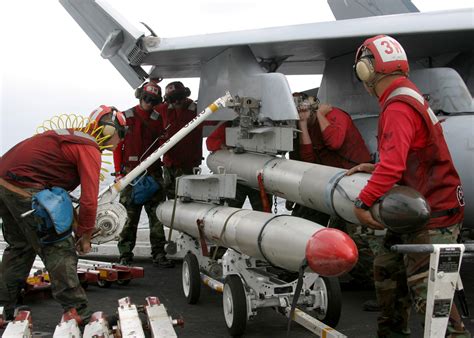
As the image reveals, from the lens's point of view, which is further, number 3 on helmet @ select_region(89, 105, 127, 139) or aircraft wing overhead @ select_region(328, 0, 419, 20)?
aircraft wing overhead @ select_region(328, 0, 419, 20)

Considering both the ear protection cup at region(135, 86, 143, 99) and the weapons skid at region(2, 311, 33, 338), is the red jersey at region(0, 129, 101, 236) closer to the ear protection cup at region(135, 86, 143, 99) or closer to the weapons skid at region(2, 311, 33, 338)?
the weapons skid at region(2, 311, 33, 338)

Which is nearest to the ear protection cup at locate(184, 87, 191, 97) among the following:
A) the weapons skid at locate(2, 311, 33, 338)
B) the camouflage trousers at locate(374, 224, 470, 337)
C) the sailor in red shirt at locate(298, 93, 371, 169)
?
the sailor in red shirt at locate(298, 93, 371, 169)

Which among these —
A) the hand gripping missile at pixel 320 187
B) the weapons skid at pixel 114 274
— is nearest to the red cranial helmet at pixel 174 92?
the hand gripping missile at pixel 320 187

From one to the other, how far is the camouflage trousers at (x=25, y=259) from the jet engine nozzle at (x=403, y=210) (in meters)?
2.34

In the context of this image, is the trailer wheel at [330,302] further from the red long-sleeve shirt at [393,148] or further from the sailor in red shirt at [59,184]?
the sailor in red shirt at [59,184]

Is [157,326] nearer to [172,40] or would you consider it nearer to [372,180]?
[372,180]

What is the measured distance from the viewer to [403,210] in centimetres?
341

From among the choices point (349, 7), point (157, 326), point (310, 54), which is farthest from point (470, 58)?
point (349, 7)

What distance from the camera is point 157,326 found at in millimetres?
4254

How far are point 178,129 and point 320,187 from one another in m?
3.55

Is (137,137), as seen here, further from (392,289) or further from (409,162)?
(409,162)

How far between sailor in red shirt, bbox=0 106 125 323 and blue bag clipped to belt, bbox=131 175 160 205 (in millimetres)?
2506

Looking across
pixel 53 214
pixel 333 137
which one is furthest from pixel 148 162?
pixel 333 137

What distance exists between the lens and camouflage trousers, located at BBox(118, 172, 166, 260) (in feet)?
25.4
